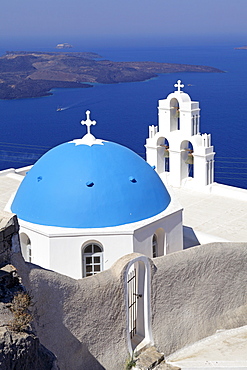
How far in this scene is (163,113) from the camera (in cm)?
1967

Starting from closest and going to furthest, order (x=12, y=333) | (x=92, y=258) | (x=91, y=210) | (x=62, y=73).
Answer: (x=12, y=333)
(x=91, y=210)
(x=92, y=258)
(x=62, y=73)

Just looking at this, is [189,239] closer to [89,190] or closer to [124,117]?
[89,190]

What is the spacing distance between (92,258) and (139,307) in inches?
66.6

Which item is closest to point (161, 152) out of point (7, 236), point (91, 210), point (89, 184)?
point (89, 184)

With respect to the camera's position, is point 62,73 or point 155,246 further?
point 62,73

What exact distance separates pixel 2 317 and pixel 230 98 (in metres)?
89.0

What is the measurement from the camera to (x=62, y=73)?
445 feet

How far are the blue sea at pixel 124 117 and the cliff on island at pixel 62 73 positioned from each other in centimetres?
483

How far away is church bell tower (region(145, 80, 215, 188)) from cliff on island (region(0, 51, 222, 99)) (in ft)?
305

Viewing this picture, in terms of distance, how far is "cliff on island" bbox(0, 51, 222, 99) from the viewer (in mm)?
115125

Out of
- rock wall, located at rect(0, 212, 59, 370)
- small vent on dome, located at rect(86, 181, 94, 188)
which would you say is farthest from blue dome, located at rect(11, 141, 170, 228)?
rock wall, located at rect(0, 212, 59, 370)

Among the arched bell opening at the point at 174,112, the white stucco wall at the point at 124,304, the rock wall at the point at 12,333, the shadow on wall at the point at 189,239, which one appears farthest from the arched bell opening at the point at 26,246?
the arched bell opening at the point at 174,112

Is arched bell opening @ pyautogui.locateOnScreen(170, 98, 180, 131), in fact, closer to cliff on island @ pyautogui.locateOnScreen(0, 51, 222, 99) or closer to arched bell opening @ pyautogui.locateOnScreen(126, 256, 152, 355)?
arched bell opening @ pyautogui.locateOnScreen(126, 256, 152, 355)

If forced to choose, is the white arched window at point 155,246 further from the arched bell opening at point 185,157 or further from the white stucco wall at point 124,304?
the arched bell opening at point 185,157
